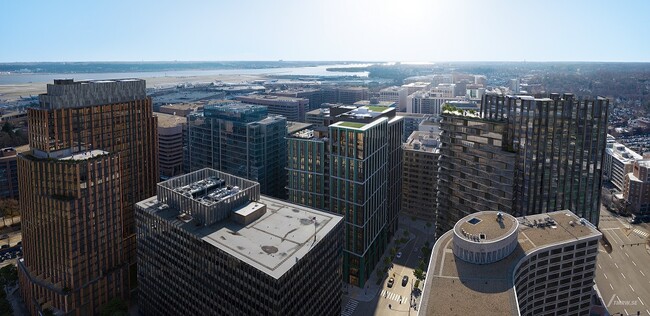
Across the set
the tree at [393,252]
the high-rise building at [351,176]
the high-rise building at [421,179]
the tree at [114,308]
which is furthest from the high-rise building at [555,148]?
the tree at [114,308]

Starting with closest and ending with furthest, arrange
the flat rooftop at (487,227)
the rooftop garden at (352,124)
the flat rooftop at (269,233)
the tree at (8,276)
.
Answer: the flat rooftop at (487,227), the flat rooftop at (269,233), the tree at (8,276), the rooftop garden at (352,124)

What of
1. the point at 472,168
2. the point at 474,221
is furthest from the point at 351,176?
the point at 474,221

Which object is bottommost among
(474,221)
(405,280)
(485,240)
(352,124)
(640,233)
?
(405,280)

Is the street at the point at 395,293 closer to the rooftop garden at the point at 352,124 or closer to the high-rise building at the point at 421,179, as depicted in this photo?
the high-rise building at the point at 421,179

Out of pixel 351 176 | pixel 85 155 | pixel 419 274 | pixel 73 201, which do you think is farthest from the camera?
pixel 419 274

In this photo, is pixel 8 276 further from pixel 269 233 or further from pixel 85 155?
pixel 269 233
